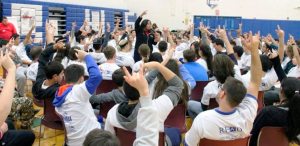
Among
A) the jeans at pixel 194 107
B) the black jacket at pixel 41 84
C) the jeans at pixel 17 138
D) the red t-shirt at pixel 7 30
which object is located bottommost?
the jeans at pixel 17 138

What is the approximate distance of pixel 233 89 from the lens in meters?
2.47

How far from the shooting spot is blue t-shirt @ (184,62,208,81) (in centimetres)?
494

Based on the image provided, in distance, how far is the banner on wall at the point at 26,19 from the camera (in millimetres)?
11109

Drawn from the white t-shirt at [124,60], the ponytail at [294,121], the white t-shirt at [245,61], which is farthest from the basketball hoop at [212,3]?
the ponytail at [294,121]

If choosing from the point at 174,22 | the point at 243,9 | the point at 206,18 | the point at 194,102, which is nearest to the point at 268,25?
the point at 243,9

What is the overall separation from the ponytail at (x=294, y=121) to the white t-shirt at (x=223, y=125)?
38 centimetres

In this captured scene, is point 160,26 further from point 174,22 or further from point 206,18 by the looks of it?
point 206,18

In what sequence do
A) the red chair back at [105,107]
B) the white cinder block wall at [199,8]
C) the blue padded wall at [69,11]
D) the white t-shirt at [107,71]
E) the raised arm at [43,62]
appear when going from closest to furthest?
the raised arm at [43,62], the red chair back at [105,107], the white t-shirt at [107,71], the blue padded wall at [69,11], the white cinder block wall at [199,8]

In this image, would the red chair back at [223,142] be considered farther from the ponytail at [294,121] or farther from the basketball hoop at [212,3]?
the basketball hoop at [212,3]

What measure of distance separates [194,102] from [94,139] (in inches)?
120

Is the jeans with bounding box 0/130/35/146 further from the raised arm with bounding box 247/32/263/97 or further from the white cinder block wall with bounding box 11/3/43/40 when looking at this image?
the white cinder block wall with bounding box 11/3/43/40

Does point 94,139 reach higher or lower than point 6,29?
lower

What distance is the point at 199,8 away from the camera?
1884 centimetres

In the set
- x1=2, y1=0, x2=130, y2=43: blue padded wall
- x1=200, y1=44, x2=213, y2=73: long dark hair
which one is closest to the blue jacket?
x1=200, y1=44, x2=213, y2=73: long dark hair
